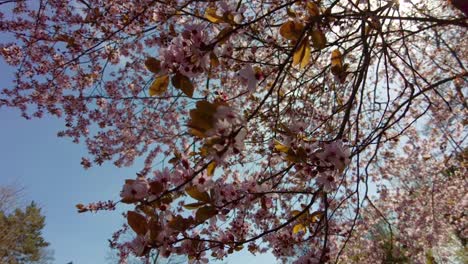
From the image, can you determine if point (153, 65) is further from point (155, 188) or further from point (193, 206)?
point (193, 206)

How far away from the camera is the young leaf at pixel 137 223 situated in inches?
45.2

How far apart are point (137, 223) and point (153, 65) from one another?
581mm

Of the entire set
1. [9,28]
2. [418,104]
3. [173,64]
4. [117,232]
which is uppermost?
[418,104]

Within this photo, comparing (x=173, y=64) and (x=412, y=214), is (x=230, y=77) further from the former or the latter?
(x=412, y=214)

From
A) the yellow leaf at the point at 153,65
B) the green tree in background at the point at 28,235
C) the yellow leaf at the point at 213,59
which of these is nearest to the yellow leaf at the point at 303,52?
the yellow leaf at the point at 213,59

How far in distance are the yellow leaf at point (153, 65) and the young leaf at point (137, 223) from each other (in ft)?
1.74

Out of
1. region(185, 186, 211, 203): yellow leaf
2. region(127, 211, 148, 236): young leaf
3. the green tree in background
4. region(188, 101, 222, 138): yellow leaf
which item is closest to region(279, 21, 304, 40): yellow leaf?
region(188, 101, 222, 138): yellow leaf

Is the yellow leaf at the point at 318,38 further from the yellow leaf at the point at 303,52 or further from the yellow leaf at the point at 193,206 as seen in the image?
the yellow leaf at the point at 193,206

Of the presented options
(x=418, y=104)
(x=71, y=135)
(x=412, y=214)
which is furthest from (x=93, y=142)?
(x=412, y=214)

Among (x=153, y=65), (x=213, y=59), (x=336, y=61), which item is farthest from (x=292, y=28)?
(x=153, y=65)

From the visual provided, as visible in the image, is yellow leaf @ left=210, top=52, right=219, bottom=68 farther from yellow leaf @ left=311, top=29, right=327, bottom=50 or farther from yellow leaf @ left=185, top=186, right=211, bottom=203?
yellow leaf @ left=185, top=186, right=211, bottom=203

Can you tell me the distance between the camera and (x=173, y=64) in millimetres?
1241

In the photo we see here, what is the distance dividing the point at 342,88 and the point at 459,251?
1235cm

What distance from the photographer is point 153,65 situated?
1215 mm
